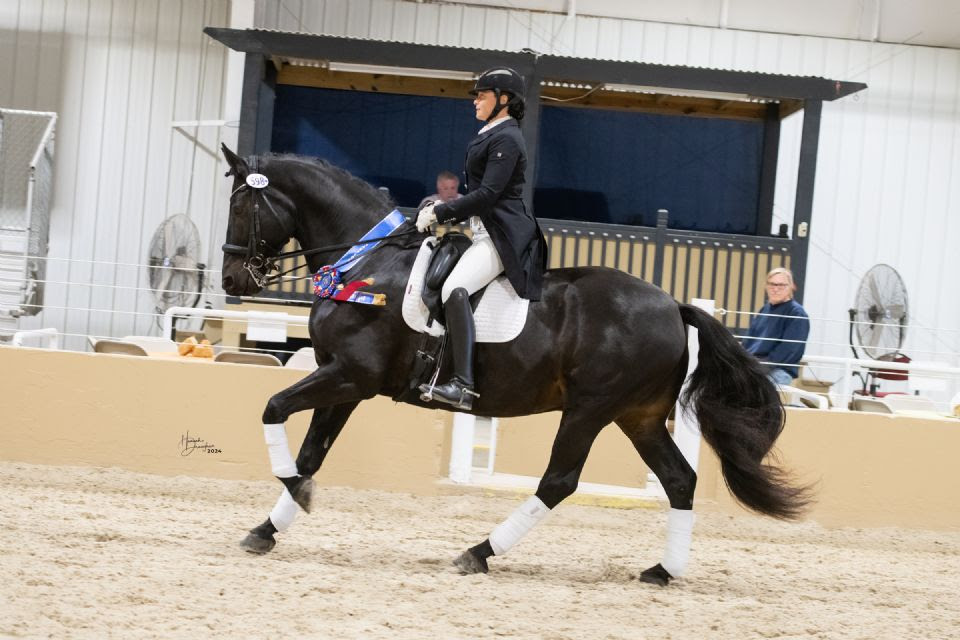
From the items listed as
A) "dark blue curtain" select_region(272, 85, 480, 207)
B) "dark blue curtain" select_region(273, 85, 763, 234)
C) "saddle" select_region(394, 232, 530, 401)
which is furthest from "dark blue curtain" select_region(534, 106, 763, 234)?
"saddle" select_region(394, 232, 530, 401)

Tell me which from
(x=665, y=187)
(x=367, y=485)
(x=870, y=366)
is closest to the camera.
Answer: (x=367, y=485)

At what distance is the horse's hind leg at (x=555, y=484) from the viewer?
4504 millimetres

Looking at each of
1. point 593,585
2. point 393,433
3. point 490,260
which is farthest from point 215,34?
point 593,585

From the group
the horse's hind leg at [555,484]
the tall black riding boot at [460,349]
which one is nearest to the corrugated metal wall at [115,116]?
the tall black riding boot at [460,349]

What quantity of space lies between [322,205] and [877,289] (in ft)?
26.7

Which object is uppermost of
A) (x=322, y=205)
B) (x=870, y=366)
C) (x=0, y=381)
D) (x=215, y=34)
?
(x=215, y=34)

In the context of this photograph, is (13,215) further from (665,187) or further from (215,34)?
(665,187)

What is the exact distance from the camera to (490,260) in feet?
14.8

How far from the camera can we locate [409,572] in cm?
441

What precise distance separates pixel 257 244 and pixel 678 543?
2280 mm

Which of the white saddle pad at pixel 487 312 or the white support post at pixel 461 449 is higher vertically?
the white saddle pad at pixel 487 312

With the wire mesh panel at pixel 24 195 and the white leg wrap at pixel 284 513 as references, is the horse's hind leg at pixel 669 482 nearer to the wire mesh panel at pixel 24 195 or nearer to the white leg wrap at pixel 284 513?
the white leg wrap at pixel 284 513

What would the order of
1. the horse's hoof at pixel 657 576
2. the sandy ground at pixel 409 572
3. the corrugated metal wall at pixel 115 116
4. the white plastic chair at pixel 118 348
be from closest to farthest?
the sandy ground at pixel 409 572, the horse's hoof at pixel 657 576, the white plastic chair at pixel 118 348, the corrugated metal wall at pixel 115 116

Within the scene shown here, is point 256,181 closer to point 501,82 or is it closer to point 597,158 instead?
point 501,82
